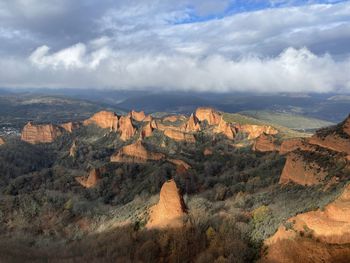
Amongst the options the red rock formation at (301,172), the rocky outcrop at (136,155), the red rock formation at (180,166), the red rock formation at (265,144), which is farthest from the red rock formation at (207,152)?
the red rock formation at (301,172)

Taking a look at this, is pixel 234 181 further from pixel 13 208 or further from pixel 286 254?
pixel 286 254

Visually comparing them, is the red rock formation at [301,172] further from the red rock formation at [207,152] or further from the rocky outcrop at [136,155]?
the red rock formation at [207,152]

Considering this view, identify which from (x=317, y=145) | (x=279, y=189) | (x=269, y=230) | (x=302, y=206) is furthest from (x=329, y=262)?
(x=317, y=145)

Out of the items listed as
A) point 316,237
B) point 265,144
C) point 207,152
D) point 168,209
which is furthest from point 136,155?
point 316,237

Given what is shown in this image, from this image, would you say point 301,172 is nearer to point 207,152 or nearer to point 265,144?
point 265,144

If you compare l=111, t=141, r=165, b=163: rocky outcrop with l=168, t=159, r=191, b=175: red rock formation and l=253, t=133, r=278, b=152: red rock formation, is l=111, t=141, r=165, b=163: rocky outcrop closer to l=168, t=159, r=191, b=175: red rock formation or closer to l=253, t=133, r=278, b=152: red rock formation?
l=168, t=159, r=191, b=175: red rock formation

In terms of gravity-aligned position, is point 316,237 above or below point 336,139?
below
